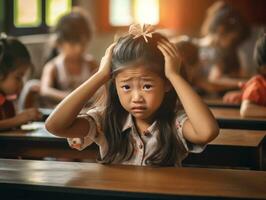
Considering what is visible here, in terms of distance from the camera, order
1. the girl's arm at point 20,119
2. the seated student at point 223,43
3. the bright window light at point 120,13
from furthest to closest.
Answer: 1. the bright window light at point 120,13
2. the seated student at point 223,43
3. the girl's arm at point 20,119

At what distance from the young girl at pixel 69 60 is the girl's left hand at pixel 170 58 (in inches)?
89.4

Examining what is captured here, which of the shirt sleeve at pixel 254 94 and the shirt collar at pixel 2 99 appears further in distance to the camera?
the shirt sleeve at pixel 254 94

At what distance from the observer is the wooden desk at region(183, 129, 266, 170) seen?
2.40 metres

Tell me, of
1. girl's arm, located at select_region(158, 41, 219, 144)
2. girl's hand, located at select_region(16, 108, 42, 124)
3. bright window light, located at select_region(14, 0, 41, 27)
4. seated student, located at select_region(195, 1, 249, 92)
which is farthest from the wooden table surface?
bright window light, located at select_region(14, 0, 41, 27)

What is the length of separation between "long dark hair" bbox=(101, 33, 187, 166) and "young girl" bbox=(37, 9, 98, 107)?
2.16 m

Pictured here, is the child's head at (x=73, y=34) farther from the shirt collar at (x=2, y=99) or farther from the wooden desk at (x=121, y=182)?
the wooden desk at (x=121, y=182)

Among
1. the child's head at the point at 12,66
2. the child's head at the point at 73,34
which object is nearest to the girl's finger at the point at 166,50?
the child's head at the point at 12,66

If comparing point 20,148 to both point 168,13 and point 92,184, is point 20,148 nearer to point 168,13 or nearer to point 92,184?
point 92,184

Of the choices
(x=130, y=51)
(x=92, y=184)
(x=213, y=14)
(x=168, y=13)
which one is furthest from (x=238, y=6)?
(x=92, y=184)

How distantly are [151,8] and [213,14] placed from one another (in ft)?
4.70

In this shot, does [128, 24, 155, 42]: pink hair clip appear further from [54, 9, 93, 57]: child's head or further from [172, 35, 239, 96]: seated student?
[54, 9, 93, 57]: child's head

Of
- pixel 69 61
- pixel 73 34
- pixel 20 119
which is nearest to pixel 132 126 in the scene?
pixel 20 119

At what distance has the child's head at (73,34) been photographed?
445 centimetres

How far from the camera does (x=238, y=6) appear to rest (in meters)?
6.72
